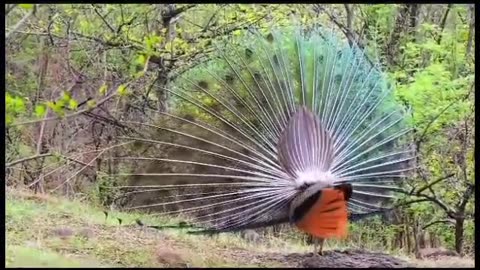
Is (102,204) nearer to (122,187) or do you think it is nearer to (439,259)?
(122,187)

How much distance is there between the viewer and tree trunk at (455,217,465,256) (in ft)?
9.02

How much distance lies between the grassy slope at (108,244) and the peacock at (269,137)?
0.44ft

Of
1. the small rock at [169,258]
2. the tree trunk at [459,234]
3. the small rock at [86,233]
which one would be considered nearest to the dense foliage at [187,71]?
the tree trunk at [459,234]

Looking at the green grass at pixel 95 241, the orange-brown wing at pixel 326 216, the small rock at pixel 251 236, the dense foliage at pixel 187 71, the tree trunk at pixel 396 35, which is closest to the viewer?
the green grass at pixel 95 241

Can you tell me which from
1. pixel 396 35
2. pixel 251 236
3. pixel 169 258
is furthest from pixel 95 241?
pixel 396 35

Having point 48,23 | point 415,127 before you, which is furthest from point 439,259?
point 48,23

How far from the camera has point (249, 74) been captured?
9.79ft

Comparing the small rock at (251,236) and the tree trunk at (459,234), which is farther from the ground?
the tree trunk at (459,234)

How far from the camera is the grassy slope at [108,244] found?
239cm

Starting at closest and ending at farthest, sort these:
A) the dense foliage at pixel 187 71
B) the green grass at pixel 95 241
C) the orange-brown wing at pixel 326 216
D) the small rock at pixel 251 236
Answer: the green grass at pixel 95 241 → the orange-brown wing at pixel 326 216 → the small rock at pixel 251 236 → the dense foliage at pixel 187 71

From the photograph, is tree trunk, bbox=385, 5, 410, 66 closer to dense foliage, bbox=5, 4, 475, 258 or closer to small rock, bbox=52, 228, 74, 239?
dense foliage, bbox=5, 4, 475, 258

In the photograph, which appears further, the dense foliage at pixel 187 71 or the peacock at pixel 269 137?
the dense foliage at pixel 187 71

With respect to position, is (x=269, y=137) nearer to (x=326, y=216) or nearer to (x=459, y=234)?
(x=326, y=216)

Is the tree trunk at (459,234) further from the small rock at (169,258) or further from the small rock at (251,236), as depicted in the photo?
the small rock at (169,258)
